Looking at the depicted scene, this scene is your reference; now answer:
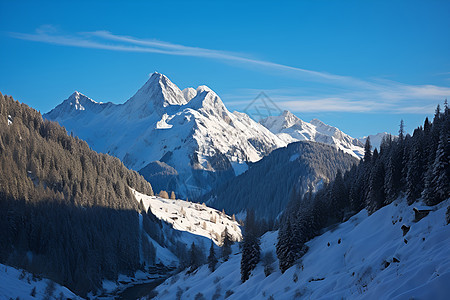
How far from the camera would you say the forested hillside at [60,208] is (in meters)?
96.6

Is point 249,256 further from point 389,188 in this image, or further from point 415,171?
point 415,171

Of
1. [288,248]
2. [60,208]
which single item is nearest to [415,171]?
[288,248]

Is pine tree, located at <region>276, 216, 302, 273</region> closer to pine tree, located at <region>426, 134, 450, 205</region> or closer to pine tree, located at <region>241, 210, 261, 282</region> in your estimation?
pine tree, located at <region>241, 210, 261, 282</region>

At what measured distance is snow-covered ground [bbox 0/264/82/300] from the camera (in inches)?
2099

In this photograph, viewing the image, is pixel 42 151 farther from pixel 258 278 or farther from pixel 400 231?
pixel 400 231

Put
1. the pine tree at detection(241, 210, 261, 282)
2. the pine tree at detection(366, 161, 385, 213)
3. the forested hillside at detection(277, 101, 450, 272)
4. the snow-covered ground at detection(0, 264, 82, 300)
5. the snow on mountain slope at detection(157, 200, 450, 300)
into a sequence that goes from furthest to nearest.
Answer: the pine tree at detection(241, 210, 261, 282) → the pine tree at detection(366, 161, 385, 213) → the snow-covered ground at detection(0, 264, 82, 300) → the forested hillside at detection(277, 101, 450, 272) → the snow on mountain slope at detection(157, 200, 450, 300)

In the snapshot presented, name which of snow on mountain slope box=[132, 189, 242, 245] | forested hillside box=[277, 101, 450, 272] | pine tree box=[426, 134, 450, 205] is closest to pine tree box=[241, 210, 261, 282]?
forested hillside box=[277, 101, 450, 272]

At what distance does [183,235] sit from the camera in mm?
157500

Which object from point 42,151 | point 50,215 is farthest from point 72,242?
point 42,151

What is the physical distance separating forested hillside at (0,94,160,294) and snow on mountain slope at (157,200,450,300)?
46.7 meters

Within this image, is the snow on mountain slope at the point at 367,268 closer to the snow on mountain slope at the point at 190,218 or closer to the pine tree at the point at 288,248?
the pine tree at the point at 288,248

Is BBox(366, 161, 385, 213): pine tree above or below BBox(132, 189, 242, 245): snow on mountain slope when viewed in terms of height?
below

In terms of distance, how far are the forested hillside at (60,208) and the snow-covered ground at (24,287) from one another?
26.3 meters

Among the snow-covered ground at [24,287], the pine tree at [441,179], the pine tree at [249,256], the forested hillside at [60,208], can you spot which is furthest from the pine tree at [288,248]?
the forested hillside at [60,208]
